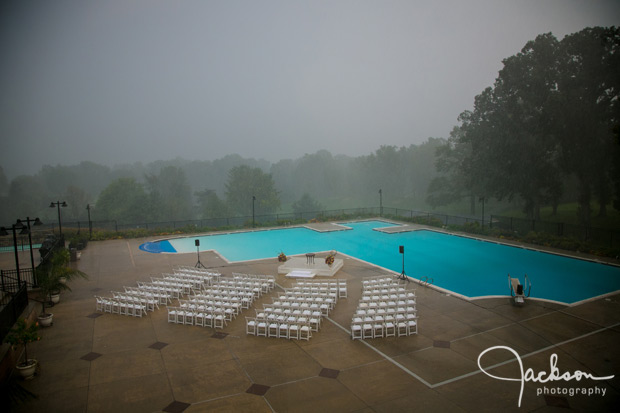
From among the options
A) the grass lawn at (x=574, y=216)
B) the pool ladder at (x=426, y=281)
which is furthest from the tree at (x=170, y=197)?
the pool ladder at (x=426, y=281)

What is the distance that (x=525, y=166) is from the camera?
35812mm

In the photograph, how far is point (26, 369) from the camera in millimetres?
9570

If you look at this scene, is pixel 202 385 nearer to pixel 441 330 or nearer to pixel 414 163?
pixel 441 330

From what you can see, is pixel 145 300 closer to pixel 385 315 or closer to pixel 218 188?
pixel 385 315

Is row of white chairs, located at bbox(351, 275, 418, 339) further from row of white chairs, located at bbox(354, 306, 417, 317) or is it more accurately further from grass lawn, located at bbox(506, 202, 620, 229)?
grass lawn, located at bbox(506, 202, 620, 229)

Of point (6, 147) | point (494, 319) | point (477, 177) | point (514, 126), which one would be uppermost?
point (6, 147)

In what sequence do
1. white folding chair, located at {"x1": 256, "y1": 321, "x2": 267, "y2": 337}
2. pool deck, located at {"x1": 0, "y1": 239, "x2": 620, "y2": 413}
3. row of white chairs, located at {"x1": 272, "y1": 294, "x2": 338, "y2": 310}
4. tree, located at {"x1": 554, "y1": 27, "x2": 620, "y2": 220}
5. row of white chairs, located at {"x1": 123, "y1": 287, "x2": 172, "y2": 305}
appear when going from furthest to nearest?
1. tree, located at {"x1": 554, "y1": 27, "x2": 620, "y2": 220}
2. row of white chairs, located at {"x1": 123, "y1": 287, "x2": 172, "y2": 305}
3. row of white chairs, located at {"x1": 272, "y1": 294, "x2": 338, "y2": 310}
4. white folding chair, located at {"x1": 256, "y1": 321, "x2": 267, "y2": 337}
5. pool deck, located at {"x1": 0, "y1": 239, "x2": 620, "y2": 413}

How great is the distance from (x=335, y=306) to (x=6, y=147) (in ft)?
725

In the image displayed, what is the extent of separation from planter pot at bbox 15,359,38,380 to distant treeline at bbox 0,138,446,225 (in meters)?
55.5

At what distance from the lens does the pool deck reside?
8.62 meters

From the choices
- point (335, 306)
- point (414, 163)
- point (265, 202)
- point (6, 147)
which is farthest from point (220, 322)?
point (6, 147)

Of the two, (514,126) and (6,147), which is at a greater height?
(6,147)

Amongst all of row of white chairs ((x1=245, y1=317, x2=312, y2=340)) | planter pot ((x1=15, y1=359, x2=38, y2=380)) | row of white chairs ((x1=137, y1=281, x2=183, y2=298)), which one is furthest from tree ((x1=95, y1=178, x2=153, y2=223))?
planter pot ((x1=15, y1=359, x2=38, y2=380))

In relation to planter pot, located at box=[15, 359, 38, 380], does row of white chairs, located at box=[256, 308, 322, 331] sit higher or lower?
lower
